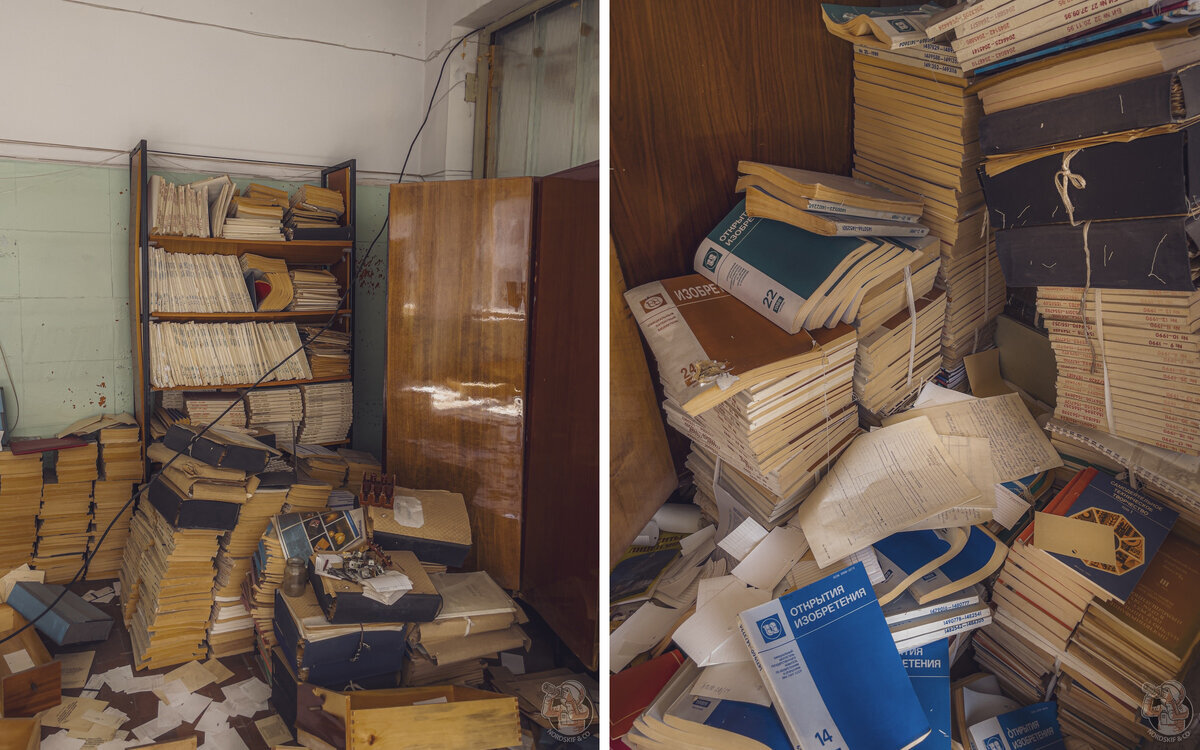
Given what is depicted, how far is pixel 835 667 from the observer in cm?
120

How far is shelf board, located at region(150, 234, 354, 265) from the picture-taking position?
3221 millimetres

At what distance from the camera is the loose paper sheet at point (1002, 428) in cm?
156

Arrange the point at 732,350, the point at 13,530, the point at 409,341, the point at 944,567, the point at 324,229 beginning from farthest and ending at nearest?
the point at 324,229 < the point at 13,530 < the point at 409,341 < the point at 944,567 < the point at 732,350

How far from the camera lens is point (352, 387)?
380 cm

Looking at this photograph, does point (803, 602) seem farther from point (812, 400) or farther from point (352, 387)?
point (352, 387)

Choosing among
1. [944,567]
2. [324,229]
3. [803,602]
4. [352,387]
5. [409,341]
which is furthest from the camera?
[352,387]

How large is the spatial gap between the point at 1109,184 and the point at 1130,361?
0.34m

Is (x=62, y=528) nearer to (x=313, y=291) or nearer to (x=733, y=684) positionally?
(x=313, y=291)

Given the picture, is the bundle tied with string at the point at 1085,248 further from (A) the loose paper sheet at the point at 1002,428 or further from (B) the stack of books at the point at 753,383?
(B) the stack of books at the point at 753,383

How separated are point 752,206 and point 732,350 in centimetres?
35

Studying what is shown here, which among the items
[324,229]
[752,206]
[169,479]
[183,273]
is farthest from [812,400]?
[183,273]

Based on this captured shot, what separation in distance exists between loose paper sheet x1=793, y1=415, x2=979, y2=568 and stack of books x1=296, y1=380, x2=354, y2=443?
8.95 ft

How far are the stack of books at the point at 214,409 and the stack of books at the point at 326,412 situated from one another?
294mm

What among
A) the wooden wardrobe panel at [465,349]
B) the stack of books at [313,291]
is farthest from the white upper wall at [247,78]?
the wooden wardrobe panel at [465,349]
